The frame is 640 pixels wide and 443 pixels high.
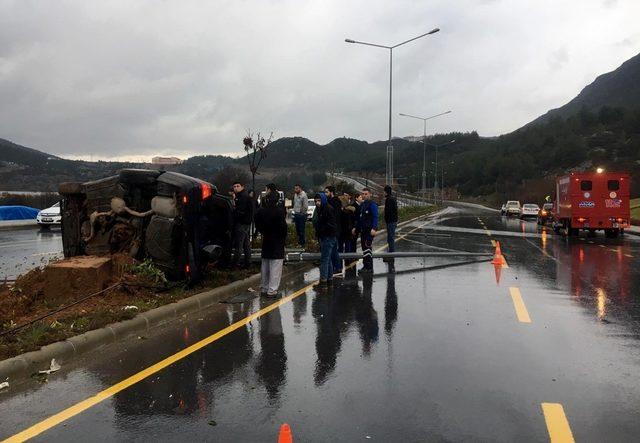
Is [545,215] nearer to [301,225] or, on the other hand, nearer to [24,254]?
[301,225]

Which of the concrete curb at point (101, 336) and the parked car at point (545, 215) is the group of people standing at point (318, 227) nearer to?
the concrete curb at point (101, 336)

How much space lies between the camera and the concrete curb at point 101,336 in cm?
506

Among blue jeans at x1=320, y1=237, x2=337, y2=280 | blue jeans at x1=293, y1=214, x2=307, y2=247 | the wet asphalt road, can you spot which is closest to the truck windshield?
blue jeans at x1=293, y1=214, x2=307, y2=247

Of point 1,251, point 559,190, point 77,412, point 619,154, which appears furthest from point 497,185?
point 77,412

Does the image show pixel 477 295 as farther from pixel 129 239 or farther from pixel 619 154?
pixel 619 154

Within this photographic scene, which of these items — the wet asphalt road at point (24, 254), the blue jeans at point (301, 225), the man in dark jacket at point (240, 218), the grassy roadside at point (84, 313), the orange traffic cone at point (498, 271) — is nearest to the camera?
the grassy roadside at point (84, 313)

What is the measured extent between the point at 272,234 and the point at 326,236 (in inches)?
71.9

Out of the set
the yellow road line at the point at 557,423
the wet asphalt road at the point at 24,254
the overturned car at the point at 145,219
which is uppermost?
the overturned car at the point at 145,219

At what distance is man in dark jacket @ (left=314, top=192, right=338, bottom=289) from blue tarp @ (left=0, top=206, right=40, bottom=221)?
2759cm

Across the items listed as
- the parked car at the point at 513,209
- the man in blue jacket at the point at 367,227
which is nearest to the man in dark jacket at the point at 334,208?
the man in blue jacket at the point at 367,227

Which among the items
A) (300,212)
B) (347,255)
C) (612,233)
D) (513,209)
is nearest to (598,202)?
(612,233)

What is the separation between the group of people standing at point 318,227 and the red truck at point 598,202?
13.9 meters

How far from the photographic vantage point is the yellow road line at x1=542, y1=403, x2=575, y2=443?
149 inches

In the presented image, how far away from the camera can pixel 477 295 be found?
30.4 feet
